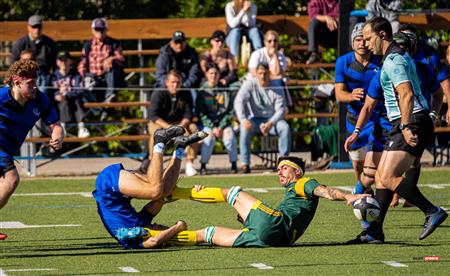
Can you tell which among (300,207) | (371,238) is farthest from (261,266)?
(371,238)

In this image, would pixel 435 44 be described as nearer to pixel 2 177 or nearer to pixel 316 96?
pixel 316 96

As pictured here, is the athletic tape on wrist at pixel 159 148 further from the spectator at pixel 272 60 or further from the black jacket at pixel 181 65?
the spectator at pixel 272 60

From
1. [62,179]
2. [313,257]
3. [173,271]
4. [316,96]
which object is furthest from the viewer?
[316,96]

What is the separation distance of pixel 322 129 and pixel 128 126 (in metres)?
3.06

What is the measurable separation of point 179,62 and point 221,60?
0.66 metres

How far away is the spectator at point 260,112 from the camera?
57.3 feet

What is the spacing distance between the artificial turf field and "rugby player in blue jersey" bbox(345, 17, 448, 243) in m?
0.25

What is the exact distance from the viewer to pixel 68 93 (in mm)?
17766

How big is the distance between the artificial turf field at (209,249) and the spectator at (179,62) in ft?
12.3

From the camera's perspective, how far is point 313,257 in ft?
31.6

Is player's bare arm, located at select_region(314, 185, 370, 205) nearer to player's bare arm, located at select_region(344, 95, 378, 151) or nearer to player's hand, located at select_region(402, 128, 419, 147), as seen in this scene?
player's hand, located at select_region(402, 128, 419, 147)

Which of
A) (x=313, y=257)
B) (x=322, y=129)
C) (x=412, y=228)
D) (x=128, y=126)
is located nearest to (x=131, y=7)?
(x=128, y=126)

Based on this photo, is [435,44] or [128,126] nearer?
[435,44]

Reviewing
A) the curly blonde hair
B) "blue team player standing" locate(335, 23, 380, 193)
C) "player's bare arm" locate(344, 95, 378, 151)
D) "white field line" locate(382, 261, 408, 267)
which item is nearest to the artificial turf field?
"white field line" locate(382, 261, 408, 267)
